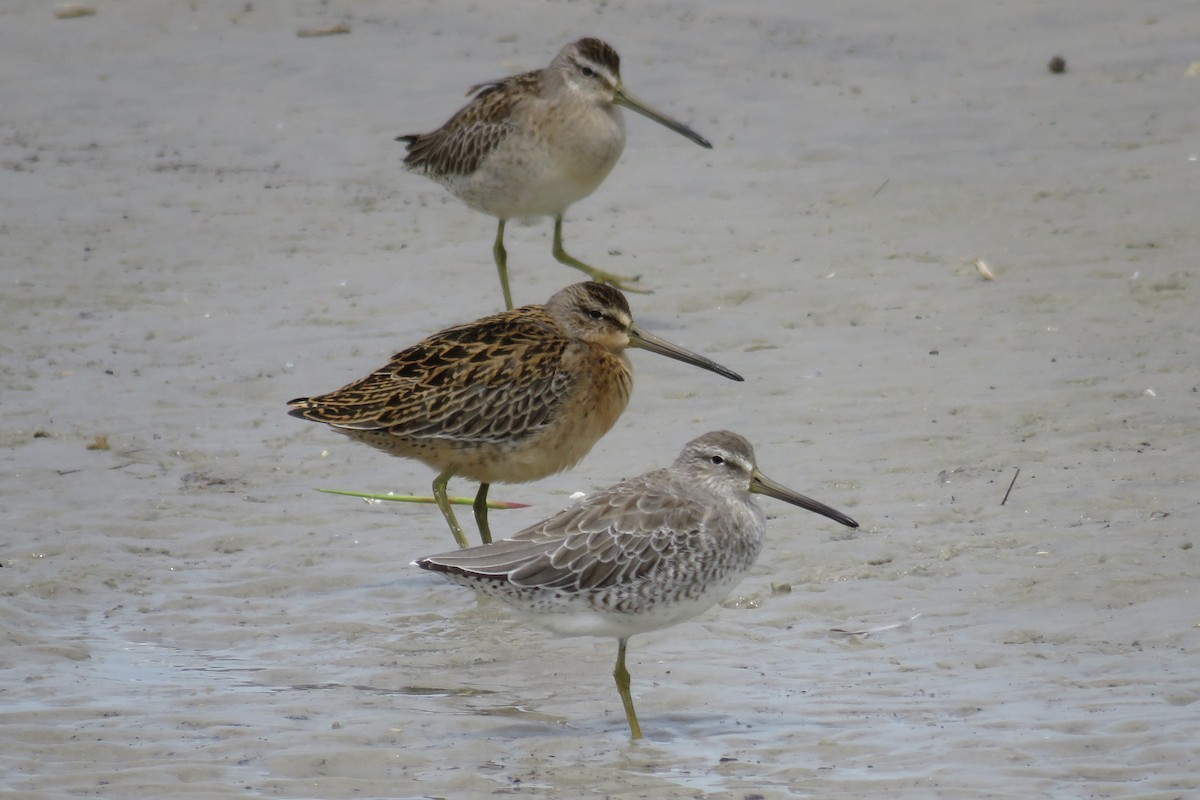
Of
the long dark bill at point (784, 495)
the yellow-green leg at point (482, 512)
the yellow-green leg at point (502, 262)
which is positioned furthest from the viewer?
the yellow-green leg at point (502, 262)

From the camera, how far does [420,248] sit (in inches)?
392

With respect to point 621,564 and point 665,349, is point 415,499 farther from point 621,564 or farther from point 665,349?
point 621,564

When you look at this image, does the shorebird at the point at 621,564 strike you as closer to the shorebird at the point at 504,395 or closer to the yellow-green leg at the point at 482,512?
the shorebird at the point at 504,395

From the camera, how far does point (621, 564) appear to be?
18.1 feet

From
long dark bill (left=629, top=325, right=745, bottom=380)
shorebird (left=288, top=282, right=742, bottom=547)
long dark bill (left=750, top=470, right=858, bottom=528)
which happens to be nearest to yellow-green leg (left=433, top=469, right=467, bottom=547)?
shorebird (left=288, top=282, right=742, bottom=547)

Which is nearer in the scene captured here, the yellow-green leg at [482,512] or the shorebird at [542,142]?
the yellow-green leg at [482,512]

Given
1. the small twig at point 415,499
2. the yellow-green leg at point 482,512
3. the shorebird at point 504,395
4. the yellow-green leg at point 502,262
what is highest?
the shorebird at point 504,395

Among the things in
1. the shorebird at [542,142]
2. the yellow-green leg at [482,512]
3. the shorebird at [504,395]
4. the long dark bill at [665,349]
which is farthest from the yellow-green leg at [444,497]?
the shorebird at [542,142]

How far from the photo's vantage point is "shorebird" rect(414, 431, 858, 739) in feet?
17.9

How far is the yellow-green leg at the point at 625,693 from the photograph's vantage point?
543cm

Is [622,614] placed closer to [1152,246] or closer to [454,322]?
[454,322]

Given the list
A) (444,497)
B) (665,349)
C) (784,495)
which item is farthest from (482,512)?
(784,495)

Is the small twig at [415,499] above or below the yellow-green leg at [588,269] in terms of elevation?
below

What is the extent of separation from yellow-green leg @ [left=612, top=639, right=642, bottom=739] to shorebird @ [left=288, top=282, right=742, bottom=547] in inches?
51.7
